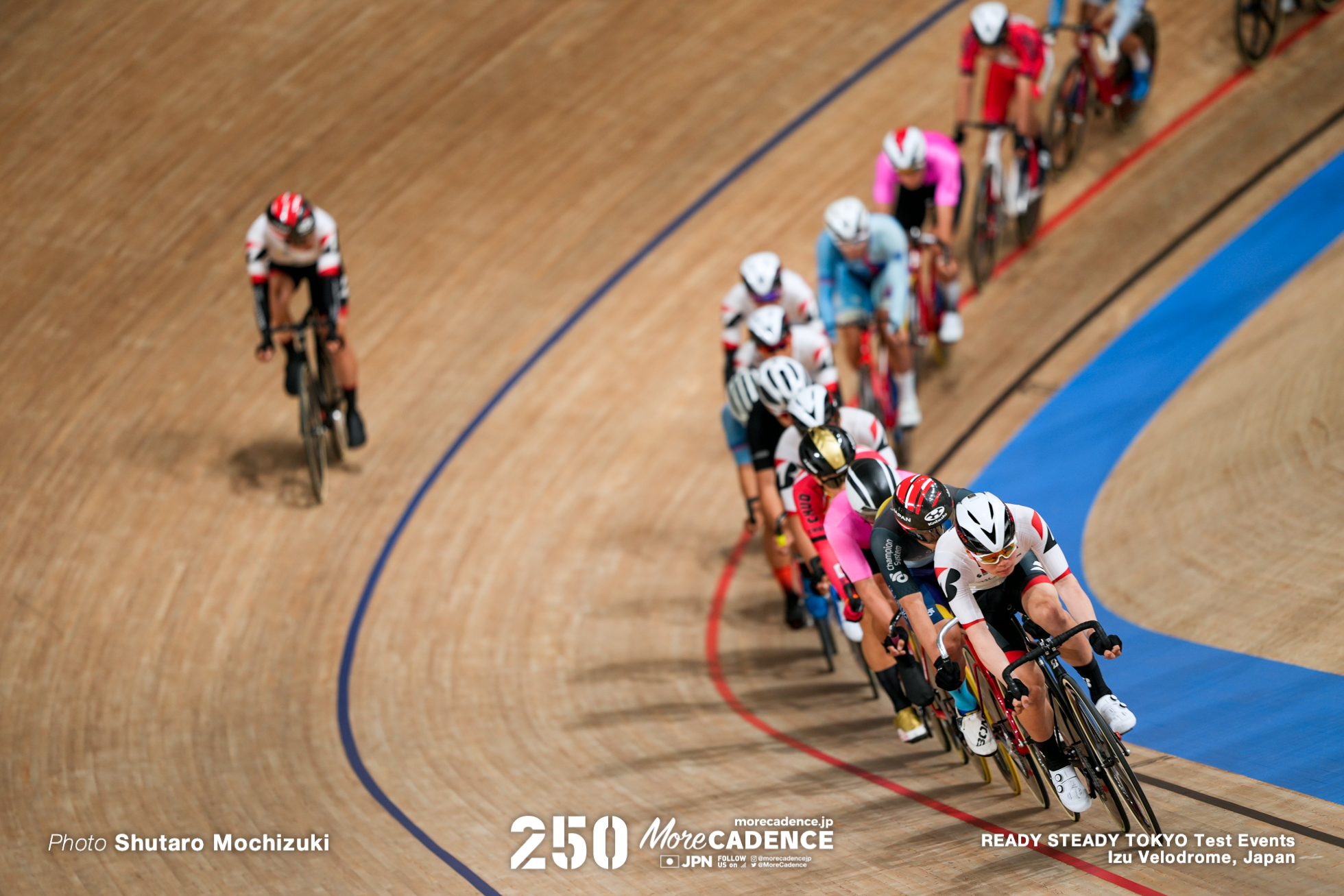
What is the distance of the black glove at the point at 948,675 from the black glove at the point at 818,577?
4.26ft

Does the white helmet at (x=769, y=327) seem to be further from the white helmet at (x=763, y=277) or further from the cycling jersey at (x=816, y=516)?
the cycling jersey at (x=816, y=516)

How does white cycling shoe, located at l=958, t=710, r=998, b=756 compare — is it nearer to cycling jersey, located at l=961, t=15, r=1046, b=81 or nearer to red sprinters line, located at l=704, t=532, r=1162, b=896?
red sprinters line, located at l=704, t=532, r=1162, b=896

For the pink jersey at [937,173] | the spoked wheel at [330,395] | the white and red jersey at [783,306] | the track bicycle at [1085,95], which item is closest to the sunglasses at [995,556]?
the white and red jersey at [783,306]

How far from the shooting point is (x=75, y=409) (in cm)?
654

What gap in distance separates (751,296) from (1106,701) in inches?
110

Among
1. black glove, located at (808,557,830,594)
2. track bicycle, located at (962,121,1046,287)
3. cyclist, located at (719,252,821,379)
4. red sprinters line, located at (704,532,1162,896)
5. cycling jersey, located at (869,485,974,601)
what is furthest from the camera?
track bicycle, located at (962,121,1046,287)

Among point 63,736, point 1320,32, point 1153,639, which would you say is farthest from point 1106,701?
point 1320,32

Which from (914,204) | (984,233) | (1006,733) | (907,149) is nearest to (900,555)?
(1006,733)

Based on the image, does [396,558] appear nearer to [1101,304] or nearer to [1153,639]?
[1153,639]

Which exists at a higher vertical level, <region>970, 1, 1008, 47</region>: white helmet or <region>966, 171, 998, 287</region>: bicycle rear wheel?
<region>970, 1, 1008, 47</region>: white helmet

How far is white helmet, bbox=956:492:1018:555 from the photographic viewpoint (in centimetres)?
301

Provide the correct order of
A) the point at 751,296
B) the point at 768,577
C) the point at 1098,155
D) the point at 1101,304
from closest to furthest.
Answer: the point at 751,296 < the point at 768,577 < the point at 1101,304 < the point at 1098,155

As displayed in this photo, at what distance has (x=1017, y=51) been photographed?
6789mm

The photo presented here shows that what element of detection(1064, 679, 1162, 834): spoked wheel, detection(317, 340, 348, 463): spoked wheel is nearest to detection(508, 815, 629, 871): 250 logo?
detection(1064, 679, 1162, 834): spoked wheel
